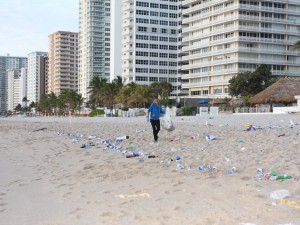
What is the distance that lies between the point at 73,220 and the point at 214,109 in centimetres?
4263

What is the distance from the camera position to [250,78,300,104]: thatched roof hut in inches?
1897

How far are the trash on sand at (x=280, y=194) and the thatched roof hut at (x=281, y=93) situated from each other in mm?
44936

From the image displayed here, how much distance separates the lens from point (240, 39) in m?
80.1

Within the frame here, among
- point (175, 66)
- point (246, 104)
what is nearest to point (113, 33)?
point (175, 66)

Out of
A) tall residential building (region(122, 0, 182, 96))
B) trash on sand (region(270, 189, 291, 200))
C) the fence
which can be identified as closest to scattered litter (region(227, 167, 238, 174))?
trash on sand (region(270, 189, 291, 200))

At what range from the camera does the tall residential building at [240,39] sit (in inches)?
3189

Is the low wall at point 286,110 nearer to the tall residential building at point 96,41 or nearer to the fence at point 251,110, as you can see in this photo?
the fence at point 251,110

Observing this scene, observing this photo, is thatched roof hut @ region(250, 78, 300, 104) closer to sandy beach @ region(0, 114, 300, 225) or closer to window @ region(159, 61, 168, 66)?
sandy beach @ region(0, 114, 300, 225)

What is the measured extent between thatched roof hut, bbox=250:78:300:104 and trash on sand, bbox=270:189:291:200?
147ft

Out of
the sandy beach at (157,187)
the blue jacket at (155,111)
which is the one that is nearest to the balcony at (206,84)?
the blue jacket at (155,111)

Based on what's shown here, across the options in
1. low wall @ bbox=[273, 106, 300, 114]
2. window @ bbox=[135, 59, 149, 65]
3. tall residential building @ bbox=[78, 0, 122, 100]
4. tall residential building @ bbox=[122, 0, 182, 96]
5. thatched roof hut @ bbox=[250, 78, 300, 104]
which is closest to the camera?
low wall @ bbox=[273, 106, 300, 114]

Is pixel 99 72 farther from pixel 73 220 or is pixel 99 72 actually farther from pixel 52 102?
pixel 73 220

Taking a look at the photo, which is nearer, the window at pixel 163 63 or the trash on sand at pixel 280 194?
the trash on sand at pixel 280 194

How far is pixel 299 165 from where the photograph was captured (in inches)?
278
